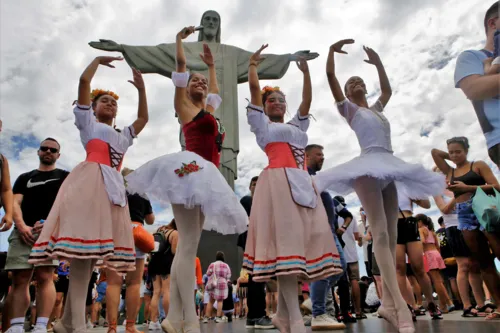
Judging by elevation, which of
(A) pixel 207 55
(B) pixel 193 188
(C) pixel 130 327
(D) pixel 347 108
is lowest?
(C) pixel 130 327

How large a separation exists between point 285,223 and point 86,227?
133 centimetres

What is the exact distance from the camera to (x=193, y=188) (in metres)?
2.82

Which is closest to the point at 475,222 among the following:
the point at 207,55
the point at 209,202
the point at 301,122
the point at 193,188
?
the point at 301,122

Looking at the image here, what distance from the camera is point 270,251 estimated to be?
2768 mm

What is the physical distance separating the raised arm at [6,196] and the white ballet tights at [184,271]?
1463 millimetres

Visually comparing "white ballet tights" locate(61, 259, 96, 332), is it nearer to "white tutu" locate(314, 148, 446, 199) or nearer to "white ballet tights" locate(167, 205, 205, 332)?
"white ballet tights" locate(167, 205, 205, 332)

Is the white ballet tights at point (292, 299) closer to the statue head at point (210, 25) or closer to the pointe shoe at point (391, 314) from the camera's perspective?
the pointe shoe at point (391, 314)

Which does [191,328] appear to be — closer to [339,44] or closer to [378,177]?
[378,177]

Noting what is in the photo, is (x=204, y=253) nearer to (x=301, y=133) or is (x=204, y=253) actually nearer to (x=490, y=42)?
(x=301, y=133)

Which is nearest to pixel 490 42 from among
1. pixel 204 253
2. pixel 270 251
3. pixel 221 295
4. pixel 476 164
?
pixel 270 251

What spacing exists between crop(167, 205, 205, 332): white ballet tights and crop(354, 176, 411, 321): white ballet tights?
49.3 inches

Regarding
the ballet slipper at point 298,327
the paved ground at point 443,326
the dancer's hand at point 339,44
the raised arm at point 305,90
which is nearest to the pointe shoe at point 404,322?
the paved ground at point 443,326

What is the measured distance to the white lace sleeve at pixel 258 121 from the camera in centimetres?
314

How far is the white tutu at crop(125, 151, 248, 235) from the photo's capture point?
2.84m
